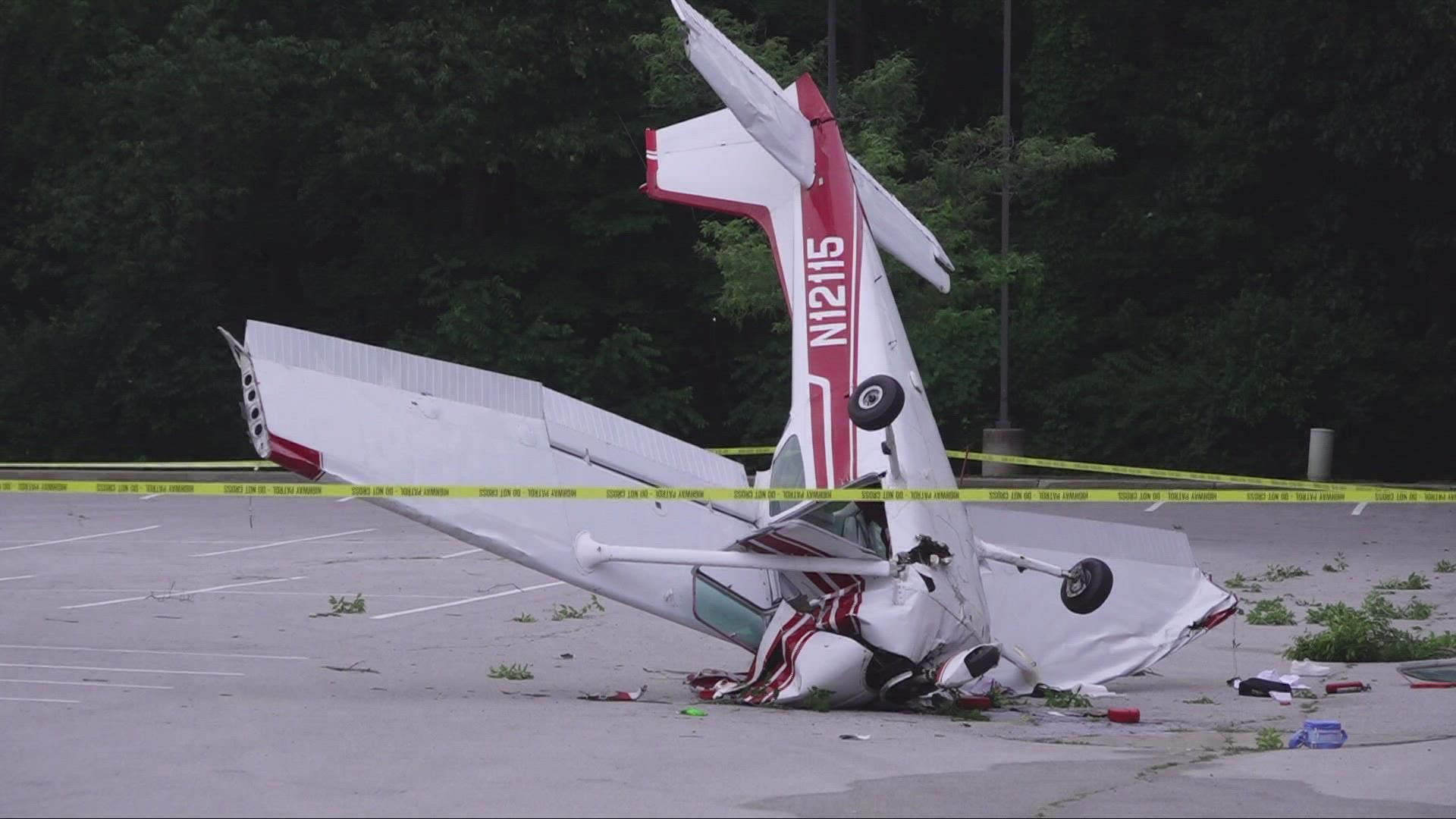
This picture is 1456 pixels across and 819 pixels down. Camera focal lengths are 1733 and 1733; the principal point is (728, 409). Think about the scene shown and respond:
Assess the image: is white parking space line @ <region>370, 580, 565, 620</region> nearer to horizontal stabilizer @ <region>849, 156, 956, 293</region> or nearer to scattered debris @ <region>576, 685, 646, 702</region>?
scattered debris @ <region>576, 685, 646, 702</region>

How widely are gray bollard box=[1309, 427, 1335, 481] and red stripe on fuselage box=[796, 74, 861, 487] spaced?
68.0 feet

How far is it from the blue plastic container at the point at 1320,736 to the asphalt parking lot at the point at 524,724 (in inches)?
6.1

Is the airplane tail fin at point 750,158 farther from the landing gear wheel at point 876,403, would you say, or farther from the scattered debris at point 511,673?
the scattered debris at point 511,673

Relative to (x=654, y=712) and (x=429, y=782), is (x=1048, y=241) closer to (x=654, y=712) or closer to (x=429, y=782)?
(x=654, y=712)

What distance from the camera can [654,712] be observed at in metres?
10.7

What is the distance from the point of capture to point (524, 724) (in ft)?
33.1

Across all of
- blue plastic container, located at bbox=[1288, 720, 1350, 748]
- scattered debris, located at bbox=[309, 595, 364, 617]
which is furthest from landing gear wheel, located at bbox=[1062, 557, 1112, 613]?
scattered debris, located at bbox=[309, 595, 364, 617]

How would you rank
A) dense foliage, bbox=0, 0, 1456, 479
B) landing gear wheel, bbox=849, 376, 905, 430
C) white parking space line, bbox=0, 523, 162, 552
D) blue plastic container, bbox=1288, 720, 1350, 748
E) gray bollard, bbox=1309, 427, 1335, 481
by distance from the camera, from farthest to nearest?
dense foliage, bbox=0, 0, 1456, 479, gray bollard, bbox=1309, 427, 1335, 481, white parking space line, bbox=0, 523, 162, 552, landing gear wheel, bbox=849, 376, 905, 430, blue plastic container, bbox=1288, 720, 1350, 748

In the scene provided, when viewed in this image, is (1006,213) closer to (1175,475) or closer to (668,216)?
(668,216)

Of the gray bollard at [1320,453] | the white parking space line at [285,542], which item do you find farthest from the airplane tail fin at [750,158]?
Result: the gray bollard at [1320,453]

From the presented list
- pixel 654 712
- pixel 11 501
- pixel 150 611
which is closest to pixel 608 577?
pixel 654 712

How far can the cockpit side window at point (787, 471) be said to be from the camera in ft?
38.3

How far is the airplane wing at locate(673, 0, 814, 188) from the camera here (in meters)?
12.5

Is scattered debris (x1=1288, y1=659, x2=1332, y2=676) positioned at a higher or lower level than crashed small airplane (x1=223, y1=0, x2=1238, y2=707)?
lower
